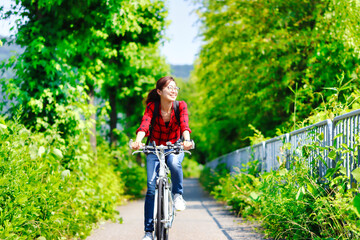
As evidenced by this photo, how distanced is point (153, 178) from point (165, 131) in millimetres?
688

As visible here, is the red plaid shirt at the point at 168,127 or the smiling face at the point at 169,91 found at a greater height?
the smiling face at the point at 169,91

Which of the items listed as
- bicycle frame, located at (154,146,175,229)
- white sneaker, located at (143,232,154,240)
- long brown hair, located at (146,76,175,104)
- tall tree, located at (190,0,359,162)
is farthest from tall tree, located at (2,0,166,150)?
tall tree, located at (190,0,359,162)

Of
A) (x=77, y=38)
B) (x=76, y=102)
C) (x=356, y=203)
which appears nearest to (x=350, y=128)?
(x=356, y=203)

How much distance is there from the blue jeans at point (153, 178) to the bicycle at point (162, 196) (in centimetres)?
11

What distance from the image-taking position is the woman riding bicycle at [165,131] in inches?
208

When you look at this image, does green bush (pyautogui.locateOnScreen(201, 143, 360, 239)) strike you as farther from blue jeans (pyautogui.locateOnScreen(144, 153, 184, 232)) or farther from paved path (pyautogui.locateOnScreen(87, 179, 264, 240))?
blue jeans (pyautogui.locateOnScreen(144, 153, 184, 232))

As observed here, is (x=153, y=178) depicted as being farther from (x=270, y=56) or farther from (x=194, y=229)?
(x=270, y=56)

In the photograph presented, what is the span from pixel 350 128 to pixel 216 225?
4.11 meters

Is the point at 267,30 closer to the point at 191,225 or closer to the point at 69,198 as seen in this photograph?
the point at 191,225

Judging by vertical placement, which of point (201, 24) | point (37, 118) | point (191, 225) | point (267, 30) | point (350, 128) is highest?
point (201, 24)

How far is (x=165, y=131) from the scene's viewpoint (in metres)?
5.65

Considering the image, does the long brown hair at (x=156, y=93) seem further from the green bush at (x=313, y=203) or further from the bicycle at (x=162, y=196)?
the green bush at (x=313, y=203)

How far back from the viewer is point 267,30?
15227mm

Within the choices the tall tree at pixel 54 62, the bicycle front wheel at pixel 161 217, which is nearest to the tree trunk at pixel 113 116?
the tall tree at pixel 54 62
